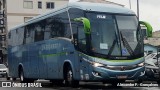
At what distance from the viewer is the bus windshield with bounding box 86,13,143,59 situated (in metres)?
16.5

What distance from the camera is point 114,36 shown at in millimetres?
16781

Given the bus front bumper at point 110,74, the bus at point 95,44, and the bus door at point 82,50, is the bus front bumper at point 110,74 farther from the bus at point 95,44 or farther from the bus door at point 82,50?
the bus door at point 82,50

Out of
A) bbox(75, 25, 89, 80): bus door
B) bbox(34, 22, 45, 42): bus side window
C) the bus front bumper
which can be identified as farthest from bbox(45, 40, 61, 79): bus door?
the bus front bumper

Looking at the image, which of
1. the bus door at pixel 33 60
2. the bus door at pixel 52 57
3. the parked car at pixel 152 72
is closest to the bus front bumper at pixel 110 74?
the bus door at pixel 52 57

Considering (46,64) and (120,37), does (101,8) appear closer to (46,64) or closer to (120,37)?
(120,37)

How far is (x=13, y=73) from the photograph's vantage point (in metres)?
27.7

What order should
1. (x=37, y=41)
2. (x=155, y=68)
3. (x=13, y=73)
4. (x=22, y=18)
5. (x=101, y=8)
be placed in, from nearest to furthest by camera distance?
(x=101, y=8), (x=155, y=68), (x=37, y=41), (x=13, y=73), (x=22, y=18)

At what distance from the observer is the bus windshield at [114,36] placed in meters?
16.5

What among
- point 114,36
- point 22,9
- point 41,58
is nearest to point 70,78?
point 114,36

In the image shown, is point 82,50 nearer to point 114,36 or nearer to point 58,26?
point 114,36

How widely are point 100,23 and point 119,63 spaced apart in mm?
1803

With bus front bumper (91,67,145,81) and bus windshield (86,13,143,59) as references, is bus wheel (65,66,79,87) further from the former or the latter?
bus windshield (86,13,143,59)

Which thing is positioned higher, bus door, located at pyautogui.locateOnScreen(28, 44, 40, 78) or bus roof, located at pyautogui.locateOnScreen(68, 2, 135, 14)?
bus roof, located at pyautogui.locateOnScreen(68, 2, 135, 14)

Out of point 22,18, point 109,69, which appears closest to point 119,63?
point 109,69
